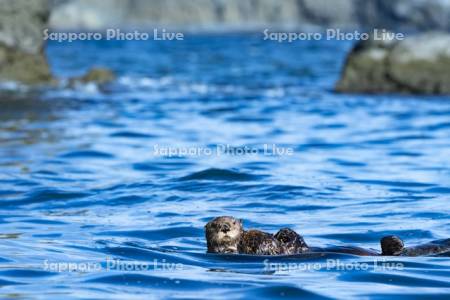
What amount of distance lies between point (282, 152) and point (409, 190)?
330 cm

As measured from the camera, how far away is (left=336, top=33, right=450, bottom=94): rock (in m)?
22.1

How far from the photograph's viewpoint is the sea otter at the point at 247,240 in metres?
7.88

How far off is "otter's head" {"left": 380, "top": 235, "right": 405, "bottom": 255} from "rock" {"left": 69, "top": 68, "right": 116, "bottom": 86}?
1708 centimetres

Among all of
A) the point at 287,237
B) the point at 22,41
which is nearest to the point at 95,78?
the point at 22,41

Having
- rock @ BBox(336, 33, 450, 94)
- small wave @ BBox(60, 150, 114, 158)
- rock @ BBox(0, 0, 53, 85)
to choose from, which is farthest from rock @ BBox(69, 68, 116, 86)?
small wave @ BBox(60, 150, 114, 158)

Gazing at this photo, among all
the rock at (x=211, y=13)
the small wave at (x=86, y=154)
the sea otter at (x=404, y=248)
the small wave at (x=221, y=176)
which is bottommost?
the sea otter at (x=404, y=248)

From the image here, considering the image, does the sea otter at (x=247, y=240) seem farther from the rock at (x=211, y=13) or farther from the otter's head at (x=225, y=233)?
the rock at (x=211, y=13)

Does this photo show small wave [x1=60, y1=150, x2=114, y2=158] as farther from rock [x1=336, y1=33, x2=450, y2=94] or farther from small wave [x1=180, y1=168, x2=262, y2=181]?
rock [x1=336, y1=33, x2=450, y2=94]

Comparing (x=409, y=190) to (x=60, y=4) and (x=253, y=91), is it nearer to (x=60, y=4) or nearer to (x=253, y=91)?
(x=253, y=91)

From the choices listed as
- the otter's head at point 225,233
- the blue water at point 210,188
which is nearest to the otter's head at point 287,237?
the blue water at point 210,188

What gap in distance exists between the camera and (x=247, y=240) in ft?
26.2

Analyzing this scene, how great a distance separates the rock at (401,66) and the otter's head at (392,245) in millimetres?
14652

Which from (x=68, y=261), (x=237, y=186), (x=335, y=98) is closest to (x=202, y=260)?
(x=68, y=261)

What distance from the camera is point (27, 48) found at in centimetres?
2319
